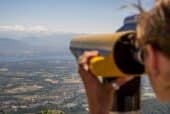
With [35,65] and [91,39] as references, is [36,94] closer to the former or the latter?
[35,65]

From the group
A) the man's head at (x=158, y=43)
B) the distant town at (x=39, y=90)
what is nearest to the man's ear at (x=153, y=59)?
the man's head at (x=158, y=43)

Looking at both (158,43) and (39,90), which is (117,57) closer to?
(158,43)

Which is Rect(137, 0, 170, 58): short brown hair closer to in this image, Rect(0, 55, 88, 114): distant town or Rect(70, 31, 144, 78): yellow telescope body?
Rect(70, 31, 144, 78): yellow telescope body

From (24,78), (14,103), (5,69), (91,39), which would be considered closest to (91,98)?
(91,39)

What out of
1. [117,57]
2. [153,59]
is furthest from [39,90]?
[153,59]

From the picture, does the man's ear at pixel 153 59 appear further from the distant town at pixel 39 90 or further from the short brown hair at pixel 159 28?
the distant town at pixel 39 90
